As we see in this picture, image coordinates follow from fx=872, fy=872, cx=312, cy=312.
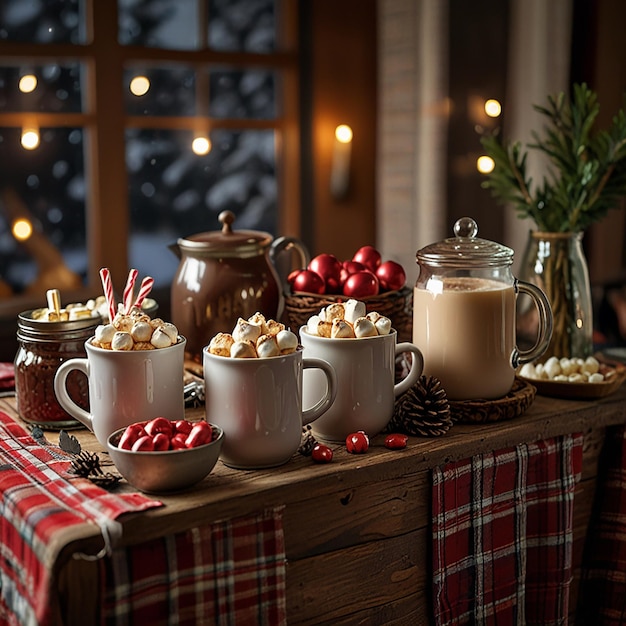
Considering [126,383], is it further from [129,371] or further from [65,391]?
[65,391]

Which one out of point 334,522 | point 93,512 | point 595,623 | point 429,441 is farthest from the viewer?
point 595,623

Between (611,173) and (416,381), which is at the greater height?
(611,173)

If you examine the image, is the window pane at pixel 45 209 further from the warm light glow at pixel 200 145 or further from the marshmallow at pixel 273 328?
the marshmallow at pixel 273 328

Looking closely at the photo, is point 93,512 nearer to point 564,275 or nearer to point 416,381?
point 416,381

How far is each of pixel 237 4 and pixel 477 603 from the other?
319 cm

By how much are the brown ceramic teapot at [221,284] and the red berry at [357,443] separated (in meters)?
0.38

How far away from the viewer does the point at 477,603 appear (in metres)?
1.29

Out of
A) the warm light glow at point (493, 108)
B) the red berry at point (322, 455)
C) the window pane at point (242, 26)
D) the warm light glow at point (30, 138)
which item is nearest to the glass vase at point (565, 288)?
the red berry at point (322, 455)

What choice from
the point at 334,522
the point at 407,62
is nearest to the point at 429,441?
the point at 334,522

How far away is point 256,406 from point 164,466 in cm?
15

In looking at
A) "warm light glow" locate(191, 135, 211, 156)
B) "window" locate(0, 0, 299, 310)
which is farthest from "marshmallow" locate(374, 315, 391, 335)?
"warm light glow" locate(191, 135, 211, 156)

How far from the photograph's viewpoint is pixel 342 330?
1.22m

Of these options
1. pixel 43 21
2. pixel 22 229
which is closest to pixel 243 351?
pixel 22 229

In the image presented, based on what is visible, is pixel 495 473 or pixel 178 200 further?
pixel 178 200
